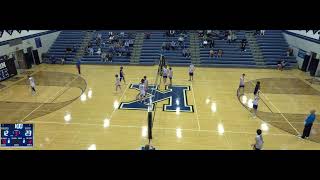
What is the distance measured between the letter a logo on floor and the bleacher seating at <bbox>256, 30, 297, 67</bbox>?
39.7 feet

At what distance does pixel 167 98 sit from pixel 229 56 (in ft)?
41.9

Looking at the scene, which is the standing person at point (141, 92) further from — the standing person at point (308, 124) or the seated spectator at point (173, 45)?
the seated spectator at point (173, 45)

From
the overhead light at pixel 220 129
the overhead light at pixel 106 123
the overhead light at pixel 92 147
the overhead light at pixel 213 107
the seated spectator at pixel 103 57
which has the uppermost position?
the seated spectator at pixel 103 57

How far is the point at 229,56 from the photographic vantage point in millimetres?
26203

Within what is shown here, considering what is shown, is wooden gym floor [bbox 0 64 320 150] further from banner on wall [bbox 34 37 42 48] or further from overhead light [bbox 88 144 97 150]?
banner on wall [bbox 34 37 42 48]

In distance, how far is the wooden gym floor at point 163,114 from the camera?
1109 centimetres

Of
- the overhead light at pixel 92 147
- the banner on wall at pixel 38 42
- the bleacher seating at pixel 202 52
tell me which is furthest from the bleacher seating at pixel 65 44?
the overhead light at pixel 92 147

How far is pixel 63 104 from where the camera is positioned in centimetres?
1516

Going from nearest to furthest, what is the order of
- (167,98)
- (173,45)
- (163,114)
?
(163,114)
(167,98)
(173,45)
